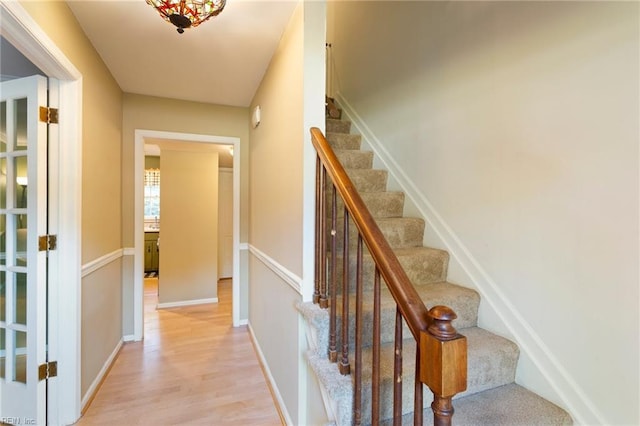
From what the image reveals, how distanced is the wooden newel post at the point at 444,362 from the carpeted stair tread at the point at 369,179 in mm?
1670

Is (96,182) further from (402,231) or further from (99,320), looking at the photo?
(402,231)

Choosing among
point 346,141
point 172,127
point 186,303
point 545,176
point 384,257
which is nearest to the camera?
point 384,257

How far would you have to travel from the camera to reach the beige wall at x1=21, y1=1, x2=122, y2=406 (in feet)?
5.49

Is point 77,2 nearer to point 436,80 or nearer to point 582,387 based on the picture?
point 436,80

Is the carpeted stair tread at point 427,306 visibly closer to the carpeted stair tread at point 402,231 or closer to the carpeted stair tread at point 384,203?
the carpeted stair tread at point 402,231

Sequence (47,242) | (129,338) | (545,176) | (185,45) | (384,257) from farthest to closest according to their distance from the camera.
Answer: (129,338) < (185,45) < (47,242) < (545,176) < (384,257)

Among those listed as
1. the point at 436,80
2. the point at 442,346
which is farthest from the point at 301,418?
the point at 436,80

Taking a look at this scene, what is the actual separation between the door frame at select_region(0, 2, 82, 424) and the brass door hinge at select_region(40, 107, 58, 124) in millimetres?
26

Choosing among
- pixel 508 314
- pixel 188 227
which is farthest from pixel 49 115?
pixel 508 314

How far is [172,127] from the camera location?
303 centimetres

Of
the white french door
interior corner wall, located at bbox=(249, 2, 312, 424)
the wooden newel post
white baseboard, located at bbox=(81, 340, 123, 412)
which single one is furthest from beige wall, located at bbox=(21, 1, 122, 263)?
the wooden newel post

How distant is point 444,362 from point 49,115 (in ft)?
7.69

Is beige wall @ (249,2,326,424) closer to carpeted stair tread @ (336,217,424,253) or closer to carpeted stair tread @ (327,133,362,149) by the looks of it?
carpeted stair tread @ (336,217,424,253)

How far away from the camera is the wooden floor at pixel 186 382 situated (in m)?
1.87
